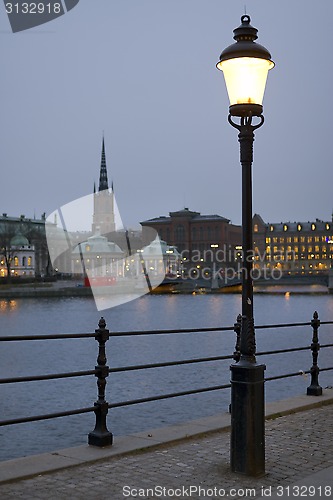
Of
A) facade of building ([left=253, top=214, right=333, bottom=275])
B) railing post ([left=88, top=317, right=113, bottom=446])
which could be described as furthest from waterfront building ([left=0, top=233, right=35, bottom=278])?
railing post ([left=88, top=317, right=113, bottom=446])

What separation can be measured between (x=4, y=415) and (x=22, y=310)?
51701mm

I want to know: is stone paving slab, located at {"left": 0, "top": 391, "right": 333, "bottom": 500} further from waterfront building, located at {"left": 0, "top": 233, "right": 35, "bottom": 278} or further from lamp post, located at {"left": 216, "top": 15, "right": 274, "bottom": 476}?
waterfront building, located at {"left": 0, "top": 233, "right": 35, "bottom": 278}

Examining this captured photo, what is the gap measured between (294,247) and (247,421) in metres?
167

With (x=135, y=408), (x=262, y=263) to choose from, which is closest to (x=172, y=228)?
(x=262, y=263)

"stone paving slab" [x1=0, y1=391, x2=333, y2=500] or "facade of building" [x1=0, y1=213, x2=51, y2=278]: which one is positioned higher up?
"facade of building" [x1=0, y1=213, x2=51, y2=278]

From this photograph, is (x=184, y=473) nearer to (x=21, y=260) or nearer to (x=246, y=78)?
(x=246, y=78)

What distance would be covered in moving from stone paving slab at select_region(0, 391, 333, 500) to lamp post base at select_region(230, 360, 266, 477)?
12 cm

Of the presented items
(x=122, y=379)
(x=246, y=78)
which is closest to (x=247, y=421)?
(x=246, y=78)

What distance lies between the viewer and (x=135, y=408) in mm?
18172

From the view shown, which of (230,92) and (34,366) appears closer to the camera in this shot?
(230,92)

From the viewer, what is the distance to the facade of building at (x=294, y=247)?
16875cm

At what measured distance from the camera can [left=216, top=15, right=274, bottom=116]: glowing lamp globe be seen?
652 centimetres

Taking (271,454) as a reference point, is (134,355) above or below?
below

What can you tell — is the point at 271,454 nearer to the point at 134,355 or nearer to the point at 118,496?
the point at 118,496
